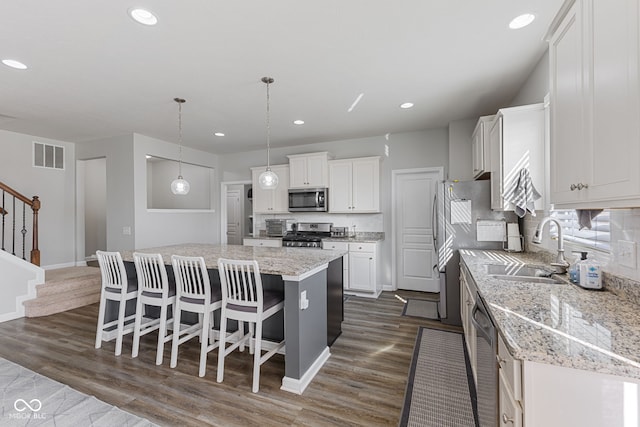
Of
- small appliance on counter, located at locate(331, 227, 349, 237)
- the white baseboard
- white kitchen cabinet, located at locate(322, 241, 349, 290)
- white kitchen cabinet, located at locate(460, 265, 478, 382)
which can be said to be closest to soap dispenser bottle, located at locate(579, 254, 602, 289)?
white kitchen cabinet, located at locate(460, 265, 478, 382)

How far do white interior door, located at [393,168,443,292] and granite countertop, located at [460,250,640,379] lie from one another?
287 centimetres

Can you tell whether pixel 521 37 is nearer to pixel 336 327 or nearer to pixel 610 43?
pixel 610 43

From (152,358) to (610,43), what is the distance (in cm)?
368

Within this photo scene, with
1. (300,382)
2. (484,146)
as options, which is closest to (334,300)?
(300,382)

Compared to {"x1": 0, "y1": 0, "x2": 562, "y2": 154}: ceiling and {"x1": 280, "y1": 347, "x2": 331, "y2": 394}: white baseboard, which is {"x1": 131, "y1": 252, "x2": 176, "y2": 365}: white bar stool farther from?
{"x1": 0, "y1": 0, "x2": 562, "y2": 154}: ceiling

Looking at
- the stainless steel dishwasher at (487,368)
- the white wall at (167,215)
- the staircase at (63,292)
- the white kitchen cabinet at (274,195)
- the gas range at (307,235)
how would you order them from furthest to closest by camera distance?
the white kitchen cabinet at (274,195), the gas range at (307,235), the white wall at (167,215), the staircase at (63,292), the stainless steel dishwasher at (487,368)

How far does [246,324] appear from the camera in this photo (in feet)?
9.66

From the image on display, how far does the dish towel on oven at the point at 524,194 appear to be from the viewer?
2.39m

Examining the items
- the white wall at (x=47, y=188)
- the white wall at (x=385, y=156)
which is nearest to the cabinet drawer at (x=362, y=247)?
the white wall at (x=385, y=156)

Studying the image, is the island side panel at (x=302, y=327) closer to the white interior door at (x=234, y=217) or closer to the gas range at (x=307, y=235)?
the gas range at (x=307, y=235)

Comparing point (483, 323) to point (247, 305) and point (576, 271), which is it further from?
point (247, 305)

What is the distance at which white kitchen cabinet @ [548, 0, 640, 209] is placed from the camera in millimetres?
1008

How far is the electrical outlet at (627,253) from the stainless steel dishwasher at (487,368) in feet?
2.45

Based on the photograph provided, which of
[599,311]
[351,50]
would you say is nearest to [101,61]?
[351,50]
